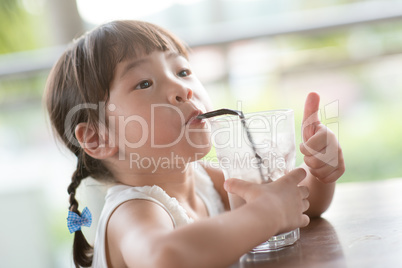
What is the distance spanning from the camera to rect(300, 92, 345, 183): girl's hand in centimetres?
93

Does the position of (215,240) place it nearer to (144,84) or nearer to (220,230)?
(220,230)

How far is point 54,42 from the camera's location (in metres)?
1.98

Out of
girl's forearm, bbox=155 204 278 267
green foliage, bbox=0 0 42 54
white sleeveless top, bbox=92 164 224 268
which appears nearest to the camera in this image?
girl's forearm, bbox=155 204 278 267

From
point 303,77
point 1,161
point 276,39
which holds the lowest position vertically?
point 1,161

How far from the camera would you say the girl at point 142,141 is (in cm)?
80

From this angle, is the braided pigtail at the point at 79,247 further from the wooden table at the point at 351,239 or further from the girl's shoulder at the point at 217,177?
the wooden table at the point at 351,239

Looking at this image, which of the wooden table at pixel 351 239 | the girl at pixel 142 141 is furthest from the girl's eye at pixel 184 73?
the wooden table at pixel 351 239

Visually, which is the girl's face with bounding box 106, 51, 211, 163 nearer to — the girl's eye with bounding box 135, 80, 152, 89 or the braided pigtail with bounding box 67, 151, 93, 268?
the girl's eye with bounding box 135, 80, 152, 89

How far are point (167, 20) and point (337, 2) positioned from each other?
32.3 inches

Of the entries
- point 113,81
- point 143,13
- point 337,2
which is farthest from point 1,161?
point 337,2

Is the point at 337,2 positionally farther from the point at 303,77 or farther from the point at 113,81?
the point at 113,81

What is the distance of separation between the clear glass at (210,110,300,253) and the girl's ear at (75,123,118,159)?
0.32 m

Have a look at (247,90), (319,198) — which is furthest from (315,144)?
(247,90)

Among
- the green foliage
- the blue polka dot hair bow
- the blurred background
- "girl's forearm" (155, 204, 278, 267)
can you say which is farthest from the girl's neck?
the green foliage
